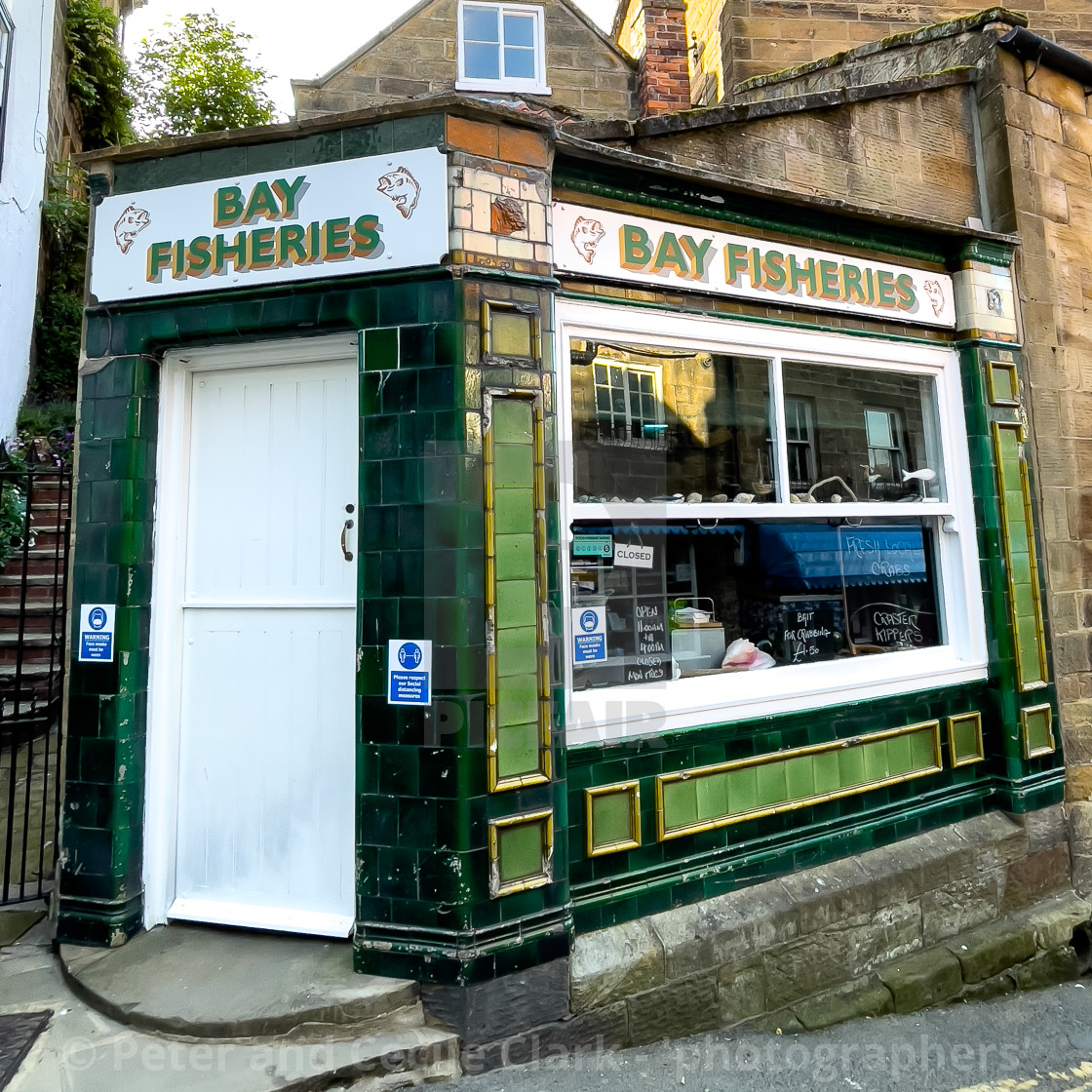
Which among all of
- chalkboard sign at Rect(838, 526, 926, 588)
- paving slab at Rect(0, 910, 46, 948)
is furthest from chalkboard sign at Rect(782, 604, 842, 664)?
paving slab at Rect(0, 910, 46, 948)

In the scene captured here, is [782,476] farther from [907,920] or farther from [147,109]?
[147,109]

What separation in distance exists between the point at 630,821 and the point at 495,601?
126cm

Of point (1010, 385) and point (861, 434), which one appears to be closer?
point (861, 434)

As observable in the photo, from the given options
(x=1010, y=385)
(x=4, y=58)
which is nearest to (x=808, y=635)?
(x=1010, y=385)

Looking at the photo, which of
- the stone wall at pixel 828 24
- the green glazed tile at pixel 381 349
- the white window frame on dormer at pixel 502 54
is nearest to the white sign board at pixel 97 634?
the green glazed tile at pixel 381 349

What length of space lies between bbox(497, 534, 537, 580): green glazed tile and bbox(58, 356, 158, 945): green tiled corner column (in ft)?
5.62

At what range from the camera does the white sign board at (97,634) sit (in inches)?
136

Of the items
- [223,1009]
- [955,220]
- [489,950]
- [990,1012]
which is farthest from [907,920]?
[955,220]

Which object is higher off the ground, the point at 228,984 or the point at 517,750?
the point at 517,750

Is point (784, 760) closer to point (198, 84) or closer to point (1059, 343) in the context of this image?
point (1059, 343)

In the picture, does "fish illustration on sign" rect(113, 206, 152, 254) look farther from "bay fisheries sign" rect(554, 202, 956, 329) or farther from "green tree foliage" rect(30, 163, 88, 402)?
"green tree foliage" rect(30, 163, 88, 402)

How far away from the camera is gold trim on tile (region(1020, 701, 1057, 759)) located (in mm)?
4621

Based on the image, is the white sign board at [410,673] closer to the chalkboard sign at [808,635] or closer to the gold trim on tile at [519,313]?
the gold trim on tile at [519,313]

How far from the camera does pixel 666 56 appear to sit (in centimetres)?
866
